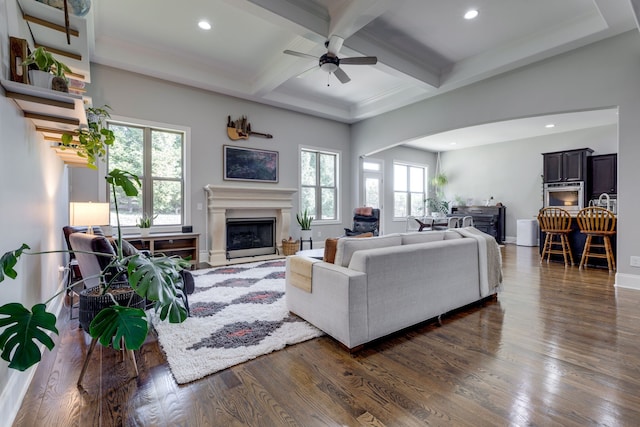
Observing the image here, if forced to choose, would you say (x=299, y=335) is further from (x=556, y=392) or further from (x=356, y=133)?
(x=356, y=133)

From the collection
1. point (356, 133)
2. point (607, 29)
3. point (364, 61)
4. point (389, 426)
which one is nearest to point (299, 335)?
point (389, 426)

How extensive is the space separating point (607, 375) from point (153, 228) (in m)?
5.65

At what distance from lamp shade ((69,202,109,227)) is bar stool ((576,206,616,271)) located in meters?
6.96

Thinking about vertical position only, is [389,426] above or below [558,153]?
below

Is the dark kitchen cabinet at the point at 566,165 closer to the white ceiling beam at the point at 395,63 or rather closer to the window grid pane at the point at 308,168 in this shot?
the white ceiling beam at the point at 395,63

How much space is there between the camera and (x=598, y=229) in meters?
4.79

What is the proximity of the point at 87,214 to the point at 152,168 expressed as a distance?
1.92 metres

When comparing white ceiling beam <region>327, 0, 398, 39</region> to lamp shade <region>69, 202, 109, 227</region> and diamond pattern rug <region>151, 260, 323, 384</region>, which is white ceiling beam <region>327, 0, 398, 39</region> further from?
lamp shade <region>69, 202, 109, 227</region>

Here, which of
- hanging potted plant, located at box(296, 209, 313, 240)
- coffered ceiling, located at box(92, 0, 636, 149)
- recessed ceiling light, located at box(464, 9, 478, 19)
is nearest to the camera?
coffered ceiling, located at box(92, 0, 636, 149)

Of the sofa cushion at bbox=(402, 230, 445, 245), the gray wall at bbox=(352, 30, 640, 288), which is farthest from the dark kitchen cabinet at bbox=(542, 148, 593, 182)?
the sofa cushion at bbox=(402, 230, 445, 245)

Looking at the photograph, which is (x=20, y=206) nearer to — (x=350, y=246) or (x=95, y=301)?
(x=95, y=301)

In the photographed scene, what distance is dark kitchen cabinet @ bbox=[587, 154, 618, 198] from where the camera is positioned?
675 cm

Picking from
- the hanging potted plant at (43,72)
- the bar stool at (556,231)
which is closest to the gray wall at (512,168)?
the bar stool at (556,231)

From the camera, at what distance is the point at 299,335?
7.90ft
